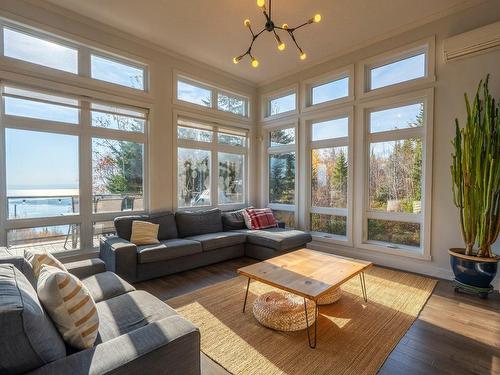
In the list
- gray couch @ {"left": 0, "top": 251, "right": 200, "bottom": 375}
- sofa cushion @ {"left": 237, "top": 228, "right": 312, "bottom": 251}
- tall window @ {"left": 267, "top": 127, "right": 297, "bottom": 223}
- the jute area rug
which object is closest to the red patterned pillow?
sofa cushion @ {"left": 237, "top": 228, "right": 312, "bottom": 251}

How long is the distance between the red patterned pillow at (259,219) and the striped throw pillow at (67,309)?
3.59 m

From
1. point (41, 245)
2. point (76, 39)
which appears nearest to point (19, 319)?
Answer: point (41, 245)

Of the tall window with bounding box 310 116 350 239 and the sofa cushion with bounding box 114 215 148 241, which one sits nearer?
the sofa cushion with bounding box 114 215 148 241

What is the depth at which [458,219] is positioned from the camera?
3357 mm

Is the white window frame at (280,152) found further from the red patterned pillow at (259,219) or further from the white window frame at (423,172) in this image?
the white window frame at (423,172)

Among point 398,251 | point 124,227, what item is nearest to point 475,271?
point 398,251

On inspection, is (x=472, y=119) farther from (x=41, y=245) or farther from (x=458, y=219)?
(x=41, y=245)

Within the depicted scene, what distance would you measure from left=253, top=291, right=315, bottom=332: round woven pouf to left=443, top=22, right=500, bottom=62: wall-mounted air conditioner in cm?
348

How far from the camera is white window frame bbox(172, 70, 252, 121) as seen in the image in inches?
177

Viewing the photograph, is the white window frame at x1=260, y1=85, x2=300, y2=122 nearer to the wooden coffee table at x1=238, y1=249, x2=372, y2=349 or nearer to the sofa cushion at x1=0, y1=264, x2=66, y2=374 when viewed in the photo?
the wooden coffee table at x1=238, y1=249, x2=372, y2=349

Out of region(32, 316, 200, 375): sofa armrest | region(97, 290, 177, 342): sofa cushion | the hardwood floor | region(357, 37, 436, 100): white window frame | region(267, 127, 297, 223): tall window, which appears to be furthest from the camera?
region(267, 127, 297, 223): tall window

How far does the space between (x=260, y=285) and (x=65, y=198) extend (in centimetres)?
281

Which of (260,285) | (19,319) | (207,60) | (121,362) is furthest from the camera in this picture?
(207,60)

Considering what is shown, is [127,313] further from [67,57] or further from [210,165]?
[210,165]
